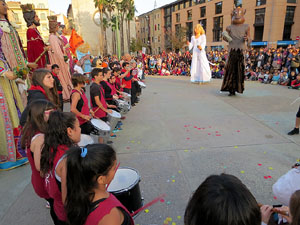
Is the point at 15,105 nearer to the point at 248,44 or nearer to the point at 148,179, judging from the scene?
the point at 148,179

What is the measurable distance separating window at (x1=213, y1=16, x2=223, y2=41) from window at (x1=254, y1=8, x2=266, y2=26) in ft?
22.0

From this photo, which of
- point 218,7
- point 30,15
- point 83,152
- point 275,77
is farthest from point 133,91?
point 218,7

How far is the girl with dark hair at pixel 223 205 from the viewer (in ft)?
3.08

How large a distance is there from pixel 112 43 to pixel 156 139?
120 ft

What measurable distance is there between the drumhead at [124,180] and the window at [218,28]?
40524 millimetres

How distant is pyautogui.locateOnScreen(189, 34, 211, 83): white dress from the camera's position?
32.3 feet

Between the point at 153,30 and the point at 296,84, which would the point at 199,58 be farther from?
the point at 153,30

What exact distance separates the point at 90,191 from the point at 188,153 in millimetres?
2508

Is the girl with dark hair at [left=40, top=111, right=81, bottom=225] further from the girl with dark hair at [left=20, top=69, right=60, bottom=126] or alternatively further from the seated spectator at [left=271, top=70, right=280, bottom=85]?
the seated spectator at [left=271, top=70, right=280, bottom=85]

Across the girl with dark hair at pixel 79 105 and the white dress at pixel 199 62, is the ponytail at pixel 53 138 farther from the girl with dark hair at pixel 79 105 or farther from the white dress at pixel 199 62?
the white dress at pixel 199 62

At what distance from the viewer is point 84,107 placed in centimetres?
340

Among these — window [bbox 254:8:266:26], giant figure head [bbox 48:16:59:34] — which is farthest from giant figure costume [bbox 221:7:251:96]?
window [bbox 254:8:266:26]

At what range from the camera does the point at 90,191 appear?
4.35 feet

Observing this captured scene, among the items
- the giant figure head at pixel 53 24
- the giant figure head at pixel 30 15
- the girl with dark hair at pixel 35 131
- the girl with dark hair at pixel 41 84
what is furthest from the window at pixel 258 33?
the girl with dark hair at pixel 35 131
